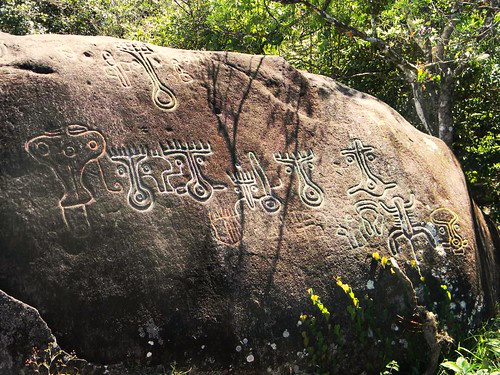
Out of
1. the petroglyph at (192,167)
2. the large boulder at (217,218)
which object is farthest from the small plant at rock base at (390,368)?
the petroglyph at (192,167)

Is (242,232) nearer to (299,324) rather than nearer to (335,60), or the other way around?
(299,324)

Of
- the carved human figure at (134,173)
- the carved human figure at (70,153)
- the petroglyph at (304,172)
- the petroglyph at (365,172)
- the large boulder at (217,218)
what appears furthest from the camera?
the petroglyph at (365,172)

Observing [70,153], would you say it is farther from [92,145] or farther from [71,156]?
[92,145]

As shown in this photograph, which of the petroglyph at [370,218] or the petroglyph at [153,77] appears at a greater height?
the petroglyph at [153,77]

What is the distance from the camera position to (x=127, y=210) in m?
3.59

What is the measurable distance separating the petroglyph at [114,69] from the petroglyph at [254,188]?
0.95m

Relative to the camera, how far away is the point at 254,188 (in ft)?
13.4

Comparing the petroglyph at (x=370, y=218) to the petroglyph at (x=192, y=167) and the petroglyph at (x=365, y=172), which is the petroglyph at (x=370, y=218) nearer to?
the petroglyph at (x=365, y=172)

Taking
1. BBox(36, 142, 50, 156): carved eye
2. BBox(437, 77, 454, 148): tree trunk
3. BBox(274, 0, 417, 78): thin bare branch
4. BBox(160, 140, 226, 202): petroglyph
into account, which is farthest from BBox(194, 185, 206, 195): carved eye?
BBox(437, 77, 454, 148): tree trunk

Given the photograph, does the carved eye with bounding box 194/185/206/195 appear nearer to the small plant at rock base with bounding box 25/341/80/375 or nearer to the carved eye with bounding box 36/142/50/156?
the carved eye with bounding box 36/142/50/156

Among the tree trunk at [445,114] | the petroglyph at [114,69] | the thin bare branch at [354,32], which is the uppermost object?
the thin bare branch at [354,32]

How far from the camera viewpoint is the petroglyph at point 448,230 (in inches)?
175

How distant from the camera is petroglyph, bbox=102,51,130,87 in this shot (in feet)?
13.1

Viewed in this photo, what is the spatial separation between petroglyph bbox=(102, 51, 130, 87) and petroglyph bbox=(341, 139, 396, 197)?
172cm
